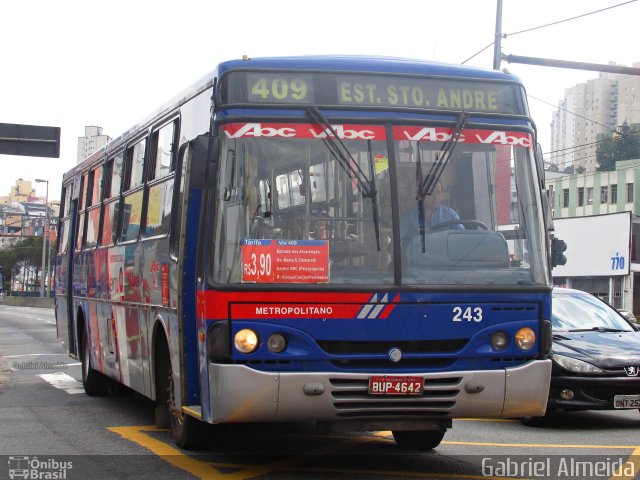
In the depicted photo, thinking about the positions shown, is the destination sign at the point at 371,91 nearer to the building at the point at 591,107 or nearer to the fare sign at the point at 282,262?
the fare sign at the point at 282,262

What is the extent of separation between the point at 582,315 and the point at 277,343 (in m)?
Result: 7.10

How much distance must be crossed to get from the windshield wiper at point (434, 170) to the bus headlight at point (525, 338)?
0.96m

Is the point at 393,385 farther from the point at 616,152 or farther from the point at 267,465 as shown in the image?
the point at 616,152

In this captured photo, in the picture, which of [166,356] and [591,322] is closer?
[166,356]

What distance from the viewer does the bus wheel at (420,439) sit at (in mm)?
9805

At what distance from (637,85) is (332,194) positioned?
570 ft

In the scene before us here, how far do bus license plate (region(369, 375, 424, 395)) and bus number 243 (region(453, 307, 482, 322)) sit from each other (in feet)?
1.77

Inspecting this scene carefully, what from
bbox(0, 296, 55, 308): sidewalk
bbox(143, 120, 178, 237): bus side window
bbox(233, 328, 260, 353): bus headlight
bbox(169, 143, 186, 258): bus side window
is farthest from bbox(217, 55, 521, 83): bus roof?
bbox(0, 296, 55, 308): sidewalk

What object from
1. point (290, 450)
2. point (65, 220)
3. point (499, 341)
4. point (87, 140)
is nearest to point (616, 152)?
point (87, 140)

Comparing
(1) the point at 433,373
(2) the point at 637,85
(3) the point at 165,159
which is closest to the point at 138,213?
(3) the point at 165,159

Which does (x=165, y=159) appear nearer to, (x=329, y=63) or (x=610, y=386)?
(x=329, y=63)

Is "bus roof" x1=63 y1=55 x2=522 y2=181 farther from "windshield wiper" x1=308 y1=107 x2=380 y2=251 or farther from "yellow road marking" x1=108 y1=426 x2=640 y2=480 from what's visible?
"yellow road marking" x1=108 y1=426 x2=640 y2=480

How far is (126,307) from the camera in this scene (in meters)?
11.6

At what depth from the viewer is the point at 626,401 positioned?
38.6 ft
